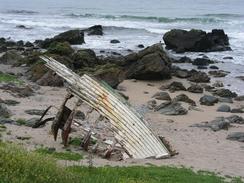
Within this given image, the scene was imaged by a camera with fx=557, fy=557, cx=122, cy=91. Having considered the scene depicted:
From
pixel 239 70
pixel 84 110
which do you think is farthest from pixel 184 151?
pixel 239 70

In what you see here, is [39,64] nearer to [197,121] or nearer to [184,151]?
[197,121]

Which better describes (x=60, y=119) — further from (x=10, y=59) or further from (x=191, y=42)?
(x=191, y=42)

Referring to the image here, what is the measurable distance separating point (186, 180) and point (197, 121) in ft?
34.4

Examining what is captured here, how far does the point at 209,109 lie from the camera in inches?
1104

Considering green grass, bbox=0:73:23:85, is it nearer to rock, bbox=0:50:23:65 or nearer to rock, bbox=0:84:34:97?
rock, bbox=0:84:34:97

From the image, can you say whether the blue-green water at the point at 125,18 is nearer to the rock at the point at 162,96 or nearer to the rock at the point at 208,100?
the rock at the point at 208,100

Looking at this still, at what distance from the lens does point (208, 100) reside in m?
29.3

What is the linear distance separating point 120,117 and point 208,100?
37.1ft

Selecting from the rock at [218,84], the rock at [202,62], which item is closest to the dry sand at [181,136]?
the rock at [218,84]

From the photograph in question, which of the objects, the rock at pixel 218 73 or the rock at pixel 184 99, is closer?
the rock at pixel 184 99

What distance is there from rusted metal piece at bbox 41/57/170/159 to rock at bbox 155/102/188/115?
6541 mm

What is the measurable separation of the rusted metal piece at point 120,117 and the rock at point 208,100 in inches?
401

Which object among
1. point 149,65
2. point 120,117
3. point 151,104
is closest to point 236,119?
point 151,104

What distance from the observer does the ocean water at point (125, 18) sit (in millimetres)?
59000
